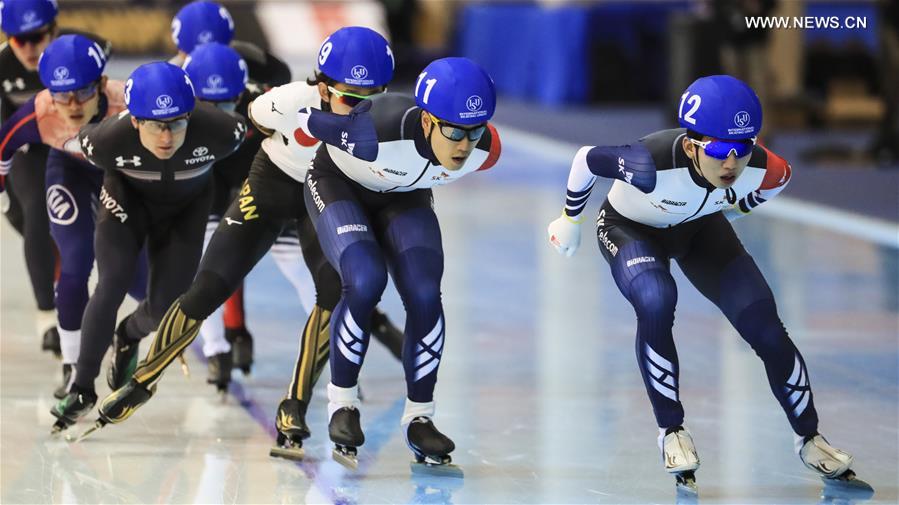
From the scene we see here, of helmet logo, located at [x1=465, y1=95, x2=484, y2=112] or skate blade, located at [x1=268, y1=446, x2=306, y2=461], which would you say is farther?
skate blade, located at [x1=268, y1=446, x2=306, y2=461]

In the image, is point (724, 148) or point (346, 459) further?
point (346, 459)

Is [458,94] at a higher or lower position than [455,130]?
higher

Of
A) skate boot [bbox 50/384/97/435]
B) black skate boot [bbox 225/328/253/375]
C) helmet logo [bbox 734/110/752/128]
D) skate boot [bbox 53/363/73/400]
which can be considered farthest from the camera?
black skate boot [bbox 225/328/253/375]

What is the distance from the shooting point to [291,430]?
20.4 feet

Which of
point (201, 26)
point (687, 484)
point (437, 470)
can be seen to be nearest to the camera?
point (687, 484)

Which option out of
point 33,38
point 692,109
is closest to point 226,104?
point 33,38

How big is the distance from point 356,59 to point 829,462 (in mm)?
2438

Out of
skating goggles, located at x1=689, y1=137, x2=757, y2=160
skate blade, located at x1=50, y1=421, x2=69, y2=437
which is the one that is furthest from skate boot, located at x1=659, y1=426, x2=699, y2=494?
skate blade, located at x1=50, y1=421, x2=69, y2=437

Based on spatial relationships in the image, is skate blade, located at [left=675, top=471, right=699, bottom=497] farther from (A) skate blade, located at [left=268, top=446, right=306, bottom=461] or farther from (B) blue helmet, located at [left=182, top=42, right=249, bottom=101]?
(B) blue helmet, located at [left=182, top=42, right=249, bottom=101]

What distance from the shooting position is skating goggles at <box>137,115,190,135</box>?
6395mm

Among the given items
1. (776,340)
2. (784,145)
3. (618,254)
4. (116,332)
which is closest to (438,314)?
(618,254)

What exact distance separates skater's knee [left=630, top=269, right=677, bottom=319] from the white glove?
457 mm

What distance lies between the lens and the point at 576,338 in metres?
8.70

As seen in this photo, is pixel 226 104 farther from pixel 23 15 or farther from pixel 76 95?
pixel 23 15
